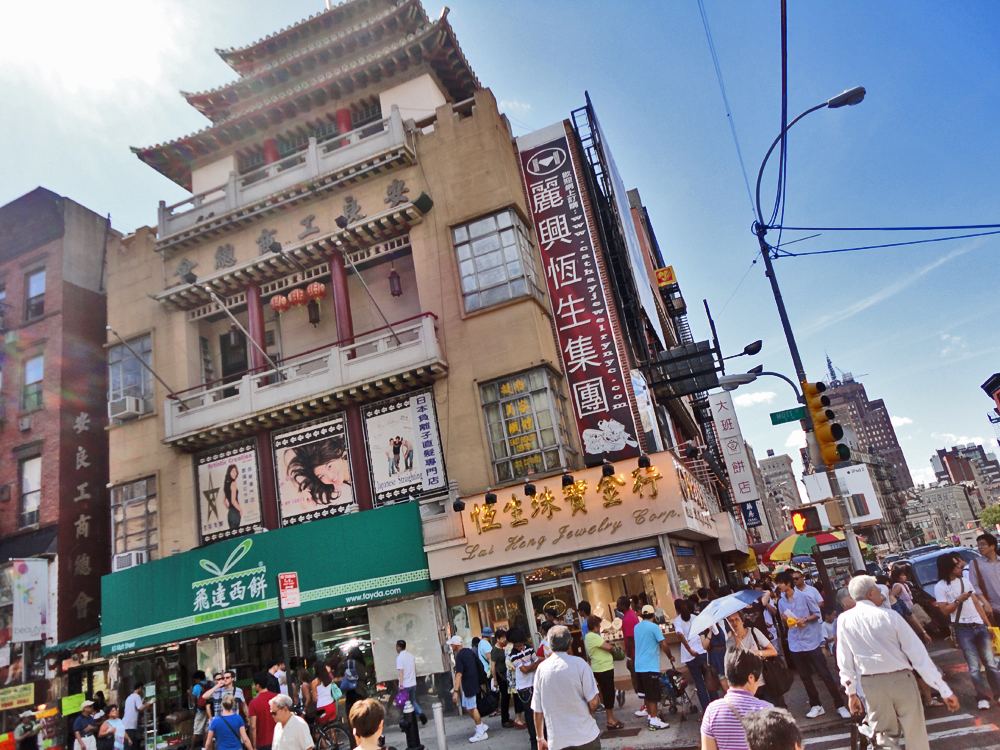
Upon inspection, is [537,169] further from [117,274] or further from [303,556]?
[117,274]

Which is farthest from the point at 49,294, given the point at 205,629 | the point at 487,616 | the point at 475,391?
the point at 487,616

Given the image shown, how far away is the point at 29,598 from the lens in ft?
75.9

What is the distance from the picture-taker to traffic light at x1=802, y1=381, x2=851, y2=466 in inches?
473

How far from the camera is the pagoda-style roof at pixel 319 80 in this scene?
81.9 ft

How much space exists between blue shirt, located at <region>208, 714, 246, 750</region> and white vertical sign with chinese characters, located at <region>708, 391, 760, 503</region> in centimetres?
2457

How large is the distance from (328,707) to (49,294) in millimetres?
22417

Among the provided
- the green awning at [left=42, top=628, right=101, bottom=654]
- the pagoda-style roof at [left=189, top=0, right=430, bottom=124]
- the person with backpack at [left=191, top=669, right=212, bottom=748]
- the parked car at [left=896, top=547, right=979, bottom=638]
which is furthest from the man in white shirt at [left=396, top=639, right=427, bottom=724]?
the pagoda-style roof at [left=189, top=0, right=430, bottom=124]

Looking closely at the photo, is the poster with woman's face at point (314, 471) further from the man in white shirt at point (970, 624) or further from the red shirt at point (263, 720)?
the man in white shirt at point (970, 624)

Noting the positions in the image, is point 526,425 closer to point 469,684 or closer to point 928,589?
point 469,684

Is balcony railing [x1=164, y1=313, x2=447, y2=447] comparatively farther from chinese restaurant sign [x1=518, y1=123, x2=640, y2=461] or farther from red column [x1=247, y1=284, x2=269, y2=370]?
chinese restaurant sign [x1=518, y1=123, x2=640, y2=461]

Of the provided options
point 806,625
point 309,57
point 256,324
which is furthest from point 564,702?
point 309,57

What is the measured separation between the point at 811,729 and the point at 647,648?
8.11ft

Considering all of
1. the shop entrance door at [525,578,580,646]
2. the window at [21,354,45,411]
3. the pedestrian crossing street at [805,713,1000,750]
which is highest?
the window at [21,354,45,411]

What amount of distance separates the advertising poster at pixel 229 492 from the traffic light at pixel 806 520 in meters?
15.3
